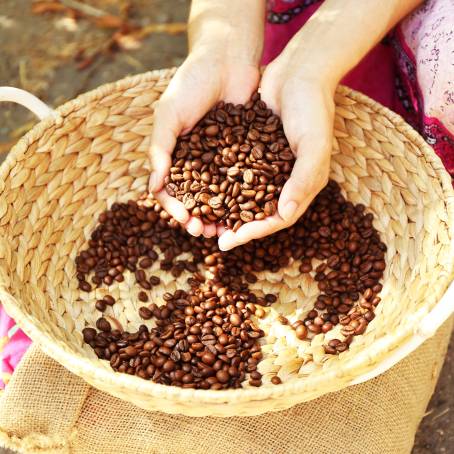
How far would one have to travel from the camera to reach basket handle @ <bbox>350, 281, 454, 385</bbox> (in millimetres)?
1588

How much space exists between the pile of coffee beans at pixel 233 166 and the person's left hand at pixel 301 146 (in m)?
0.04

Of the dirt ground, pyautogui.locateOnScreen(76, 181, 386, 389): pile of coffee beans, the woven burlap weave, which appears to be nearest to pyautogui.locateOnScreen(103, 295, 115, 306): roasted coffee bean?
pyautogui.locateOnScreen(76, 181, 386, 389): pile of coffee beans

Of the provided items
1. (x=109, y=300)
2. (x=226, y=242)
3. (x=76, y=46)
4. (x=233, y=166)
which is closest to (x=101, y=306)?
(x=109, y=300)

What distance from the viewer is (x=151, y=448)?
193 centimetres

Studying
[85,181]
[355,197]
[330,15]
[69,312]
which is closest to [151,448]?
[69,312]

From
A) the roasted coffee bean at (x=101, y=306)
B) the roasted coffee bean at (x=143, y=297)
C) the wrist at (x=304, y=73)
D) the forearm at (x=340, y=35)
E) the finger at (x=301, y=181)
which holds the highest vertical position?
the forearm at (x=340, y=35)

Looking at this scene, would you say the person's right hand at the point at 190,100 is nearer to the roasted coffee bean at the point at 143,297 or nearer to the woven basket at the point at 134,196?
the woven basket at the point at 134,196

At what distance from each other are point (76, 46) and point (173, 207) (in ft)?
5.96

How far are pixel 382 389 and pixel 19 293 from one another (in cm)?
107

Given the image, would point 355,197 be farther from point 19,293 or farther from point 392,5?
point 19,293

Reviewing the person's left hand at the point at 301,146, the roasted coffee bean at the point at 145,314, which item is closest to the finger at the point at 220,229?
the person's left hand at the point at 301,146

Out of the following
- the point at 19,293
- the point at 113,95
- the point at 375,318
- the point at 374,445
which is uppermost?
the point at 113,95

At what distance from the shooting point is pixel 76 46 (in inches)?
137

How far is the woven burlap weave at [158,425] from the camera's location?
1902mm
